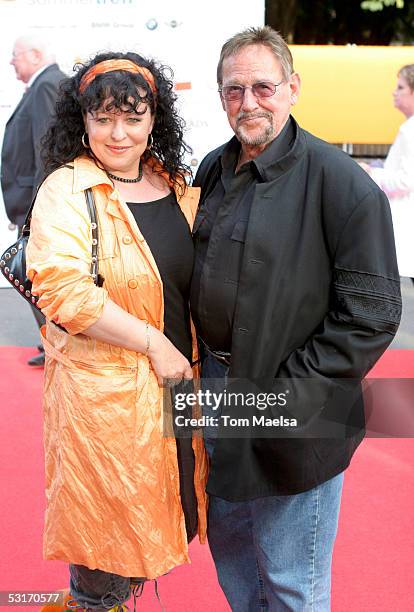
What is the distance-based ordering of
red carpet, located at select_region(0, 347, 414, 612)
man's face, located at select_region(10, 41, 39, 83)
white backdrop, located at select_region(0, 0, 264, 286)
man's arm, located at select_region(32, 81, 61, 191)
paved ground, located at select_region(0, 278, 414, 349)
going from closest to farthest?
red carpet, located at select_region(0, 347, 414, 612), man's arm, located at select_region(32, 81, 61, 191), man's face, located at select_region(10, 41, 39, 83), paved ground, located at select_region(0, 278, 414, 349), white backdrop, located at select_region(0, 0, 264, 286)

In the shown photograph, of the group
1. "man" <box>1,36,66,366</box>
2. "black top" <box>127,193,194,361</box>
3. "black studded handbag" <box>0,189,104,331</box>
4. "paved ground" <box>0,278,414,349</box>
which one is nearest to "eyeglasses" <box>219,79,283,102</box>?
"black top" <box>127,193,194,361</box>

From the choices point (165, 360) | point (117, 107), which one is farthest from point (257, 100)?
point (165, 360)

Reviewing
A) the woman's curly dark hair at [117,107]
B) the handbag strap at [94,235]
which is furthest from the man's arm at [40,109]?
the handbag strap at [94,235]

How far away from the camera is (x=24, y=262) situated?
7.03 ft

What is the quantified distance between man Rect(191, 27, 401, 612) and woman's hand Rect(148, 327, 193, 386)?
10 centimetres

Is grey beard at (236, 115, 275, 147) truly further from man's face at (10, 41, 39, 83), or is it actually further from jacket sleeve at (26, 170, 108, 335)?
man's face at (10, 41, 39, 83)

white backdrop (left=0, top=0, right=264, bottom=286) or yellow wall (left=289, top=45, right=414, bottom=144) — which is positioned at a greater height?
white backdrop (left=0, top=0, right=264, bottom=286)

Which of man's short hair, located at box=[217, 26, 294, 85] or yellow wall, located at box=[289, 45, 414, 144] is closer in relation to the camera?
man's short hair, located at box=[217, 26, 294, 85]

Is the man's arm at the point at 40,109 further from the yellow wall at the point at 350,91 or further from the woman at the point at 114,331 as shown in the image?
the yellow wall at the point at 350,91

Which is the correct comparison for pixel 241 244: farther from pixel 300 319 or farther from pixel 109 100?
pixel 109 100

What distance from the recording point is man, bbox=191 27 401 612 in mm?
1882

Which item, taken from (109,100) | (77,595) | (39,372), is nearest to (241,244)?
(109,100)

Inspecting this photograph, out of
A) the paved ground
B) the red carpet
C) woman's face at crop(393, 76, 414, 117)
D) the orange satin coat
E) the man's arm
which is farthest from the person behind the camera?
the paved ground

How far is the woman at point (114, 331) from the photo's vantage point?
6.59 feet
